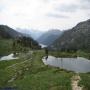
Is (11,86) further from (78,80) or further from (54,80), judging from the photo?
(78,80)

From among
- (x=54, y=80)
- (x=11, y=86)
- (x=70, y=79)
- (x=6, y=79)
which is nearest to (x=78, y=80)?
(x=70, y=79)

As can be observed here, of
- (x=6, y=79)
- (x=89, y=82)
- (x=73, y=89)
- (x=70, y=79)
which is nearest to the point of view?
(x=73, y=89)

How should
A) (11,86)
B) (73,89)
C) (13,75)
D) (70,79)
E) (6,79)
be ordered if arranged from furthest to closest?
(13,75), (6,79), (11,86), (70,79), (73,89)

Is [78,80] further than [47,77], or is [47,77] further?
[47,77]

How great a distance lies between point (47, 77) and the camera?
78.9 metres

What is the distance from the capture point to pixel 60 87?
211 ft

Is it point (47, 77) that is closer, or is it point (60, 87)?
point (60, 87)

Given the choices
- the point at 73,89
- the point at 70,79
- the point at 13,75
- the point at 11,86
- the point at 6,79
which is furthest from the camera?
the point at 13,75

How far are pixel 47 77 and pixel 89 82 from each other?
1703 cm

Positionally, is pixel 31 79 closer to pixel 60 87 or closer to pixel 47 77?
pixel 47 77

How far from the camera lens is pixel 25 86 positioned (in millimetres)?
72875

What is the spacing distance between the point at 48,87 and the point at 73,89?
334 inches

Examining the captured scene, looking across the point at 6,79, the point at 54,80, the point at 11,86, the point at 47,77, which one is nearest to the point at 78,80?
the point at 54,80

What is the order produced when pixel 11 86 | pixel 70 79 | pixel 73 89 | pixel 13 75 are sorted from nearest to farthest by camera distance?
pixel 73 89, pixel 70 79, pixel 11 86, pixel 13 75
